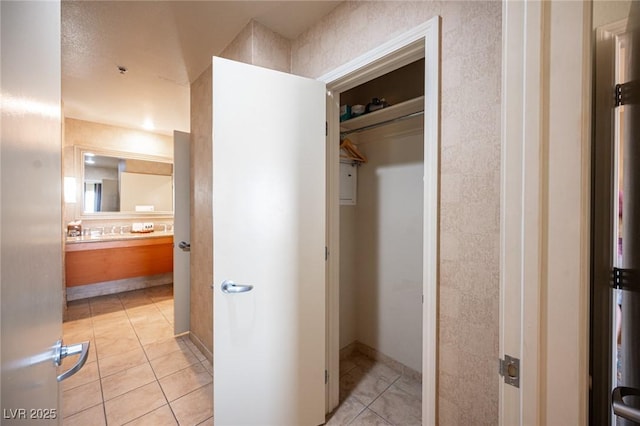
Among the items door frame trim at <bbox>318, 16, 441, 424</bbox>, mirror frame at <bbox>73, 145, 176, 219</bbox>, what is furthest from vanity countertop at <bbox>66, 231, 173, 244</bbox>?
door frame trim at <bbox>318, 16, 441, 424</bbox>

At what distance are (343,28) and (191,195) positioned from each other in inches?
82.4

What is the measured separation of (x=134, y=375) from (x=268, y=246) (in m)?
1.77

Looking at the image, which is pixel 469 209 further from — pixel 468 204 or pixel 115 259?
pixel 115 259

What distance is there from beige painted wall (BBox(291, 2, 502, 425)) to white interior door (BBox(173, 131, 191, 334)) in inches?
96.7

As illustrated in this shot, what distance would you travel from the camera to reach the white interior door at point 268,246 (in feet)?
4.01

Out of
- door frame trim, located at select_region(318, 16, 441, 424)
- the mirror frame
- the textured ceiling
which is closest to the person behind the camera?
door frame trim, located at select_region(318, 16, 441, 424)

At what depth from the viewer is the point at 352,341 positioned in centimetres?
230

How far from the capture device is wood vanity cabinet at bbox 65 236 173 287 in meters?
3.26

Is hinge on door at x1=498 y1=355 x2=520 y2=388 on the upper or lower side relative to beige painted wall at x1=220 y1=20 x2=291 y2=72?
lower

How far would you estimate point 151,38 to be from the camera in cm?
178

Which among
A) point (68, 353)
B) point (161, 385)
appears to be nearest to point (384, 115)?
point (68, 353)

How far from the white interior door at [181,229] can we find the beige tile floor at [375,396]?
1762mm

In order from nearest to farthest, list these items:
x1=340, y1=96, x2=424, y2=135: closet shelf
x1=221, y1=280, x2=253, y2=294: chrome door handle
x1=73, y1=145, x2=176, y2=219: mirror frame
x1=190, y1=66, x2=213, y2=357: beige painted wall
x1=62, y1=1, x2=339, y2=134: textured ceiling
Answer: x1=221, y1=280, x2=253, y2=294: chrome door handle < x1=62, y1=1, x2=339, y2=134: textured ceiling < x1=340, y1=96, x2=424, y2=135: closet shelf < x1=190, y1=66, x2=213, y2=357: beige painted wall < x1=73, y1=145, x2=176, y2=219: mirror frame

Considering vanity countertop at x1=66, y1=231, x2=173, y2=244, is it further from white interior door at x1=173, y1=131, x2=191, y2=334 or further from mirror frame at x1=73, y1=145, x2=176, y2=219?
white interior door at x1=173, y1=131, x2=191, y2=334
